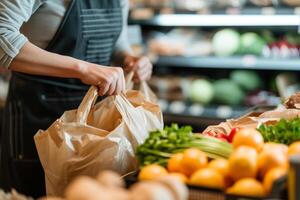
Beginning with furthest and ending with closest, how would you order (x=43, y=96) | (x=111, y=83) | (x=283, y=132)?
(x=43, y=96)
(x=111, y=83)
(x=283, y=132)

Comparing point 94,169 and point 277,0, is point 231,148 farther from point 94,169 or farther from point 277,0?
point 277,0

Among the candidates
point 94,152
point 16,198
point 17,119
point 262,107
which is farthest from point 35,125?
point 262,107

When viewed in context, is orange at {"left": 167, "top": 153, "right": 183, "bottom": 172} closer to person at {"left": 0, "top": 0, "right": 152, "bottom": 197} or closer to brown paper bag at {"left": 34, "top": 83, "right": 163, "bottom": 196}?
brown paper bag at {"left": 34, "top": 83, "right": 163, "bottom": 196}

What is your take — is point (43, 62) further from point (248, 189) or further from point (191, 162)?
point (248, 189)

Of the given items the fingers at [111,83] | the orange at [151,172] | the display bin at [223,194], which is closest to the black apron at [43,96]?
the fingers at [111,83]

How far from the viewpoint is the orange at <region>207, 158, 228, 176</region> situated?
1488mm

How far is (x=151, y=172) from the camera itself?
1.50 metres

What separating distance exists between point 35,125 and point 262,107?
1065 millimetres

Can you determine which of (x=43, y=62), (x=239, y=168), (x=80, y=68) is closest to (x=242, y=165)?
(x=239, y=168)

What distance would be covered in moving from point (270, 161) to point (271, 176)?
0.22 feet

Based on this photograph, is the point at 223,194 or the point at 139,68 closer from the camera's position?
the point at 223,194

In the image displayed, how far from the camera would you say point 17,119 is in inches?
103

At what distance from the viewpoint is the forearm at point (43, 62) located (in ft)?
6.83

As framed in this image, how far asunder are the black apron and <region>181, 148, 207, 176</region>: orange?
1.07 m
